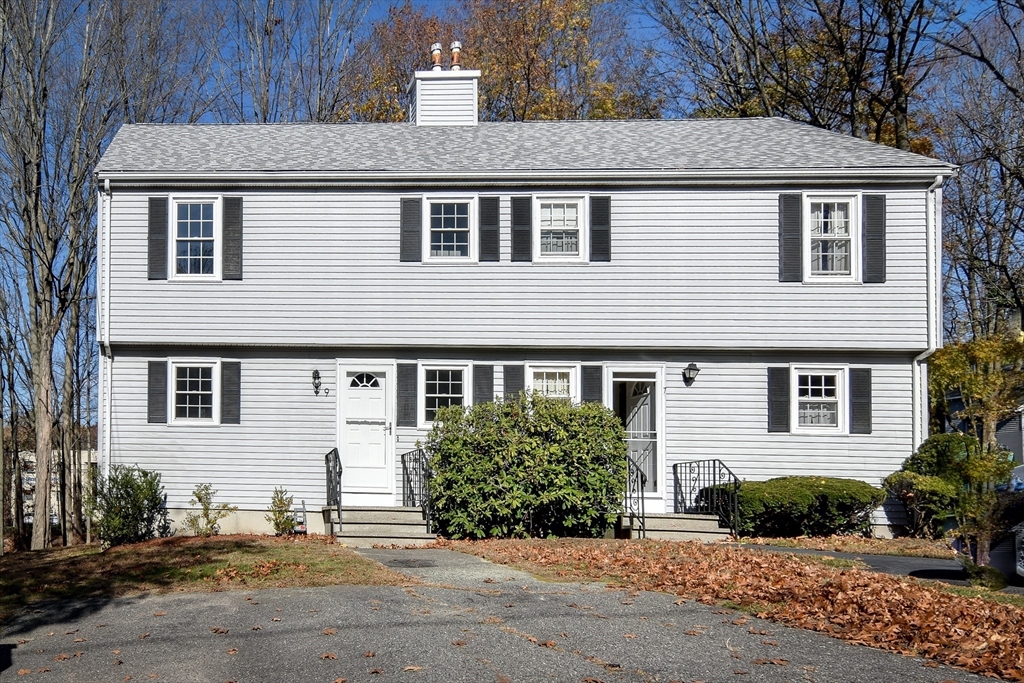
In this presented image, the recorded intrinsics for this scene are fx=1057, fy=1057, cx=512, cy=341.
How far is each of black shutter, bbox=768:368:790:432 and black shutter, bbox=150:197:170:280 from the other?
10457mm

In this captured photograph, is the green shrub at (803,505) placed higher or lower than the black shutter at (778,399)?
lower

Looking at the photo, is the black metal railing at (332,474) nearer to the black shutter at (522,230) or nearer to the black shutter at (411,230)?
the black shutter at (411,230)

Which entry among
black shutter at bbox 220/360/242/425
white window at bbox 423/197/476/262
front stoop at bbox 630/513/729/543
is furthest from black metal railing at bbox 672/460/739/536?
black shutter at bbox 220/360/242/425

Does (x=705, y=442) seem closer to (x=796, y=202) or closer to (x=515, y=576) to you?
(x=796, y=202)

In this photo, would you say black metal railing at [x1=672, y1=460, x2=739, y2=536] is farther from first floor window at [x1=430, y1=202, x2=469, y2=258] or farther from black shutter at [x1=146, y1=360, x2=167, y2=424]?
black shutter at [x1=146, y1=360, x2=167, y2=424]

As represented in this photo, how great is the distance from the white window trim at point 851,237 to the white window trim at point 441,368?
592 cm

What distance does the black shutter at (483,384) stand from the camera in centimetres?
1789

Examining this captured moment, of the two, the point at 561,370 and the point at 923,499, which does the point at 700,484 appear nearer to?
the point at 561,370

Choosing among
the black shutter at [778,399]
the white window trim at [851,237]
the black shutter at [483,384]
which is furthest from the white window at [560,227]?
the black shutter at [778,399]

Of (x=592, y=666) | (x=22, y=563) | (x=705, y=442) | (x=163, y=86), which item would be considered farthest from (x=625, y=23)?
(x=592, y=666)

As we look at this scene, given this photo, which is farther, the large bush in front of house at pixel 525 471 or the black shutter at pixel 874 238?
the black shutter at pixel 874 238

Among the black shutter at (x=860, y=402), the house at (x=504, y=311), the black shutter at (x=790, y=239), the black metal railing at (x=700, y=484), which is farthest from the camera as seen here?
the black shutter at (x=790, y=239)

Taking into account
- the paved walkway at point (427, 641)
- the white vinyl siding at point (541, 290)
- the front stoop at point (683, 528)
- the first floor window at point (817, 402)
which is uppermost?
the white vinyl siding at point (541, 290)

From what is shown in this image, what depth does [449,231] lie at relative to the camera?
1820 centimetres
